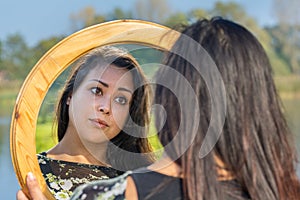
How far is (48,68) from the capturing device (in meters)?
1.23

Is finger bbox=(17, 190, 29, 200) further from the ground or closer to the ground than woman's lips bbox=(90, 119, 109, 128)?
closer to the ground

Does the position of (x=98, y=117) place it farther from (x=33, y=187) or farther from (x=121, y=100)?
(x=33, y=187)

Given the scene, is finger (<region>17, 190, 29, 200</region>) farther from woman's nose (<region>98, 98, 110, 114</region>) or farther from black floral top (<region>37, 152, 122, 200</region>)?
woman's nose (<region>98, 98, 110, 114</region>)

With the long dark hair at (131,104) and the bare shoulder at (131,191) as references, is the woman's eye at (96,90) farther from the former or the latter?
the bare shoulder at (131,191)

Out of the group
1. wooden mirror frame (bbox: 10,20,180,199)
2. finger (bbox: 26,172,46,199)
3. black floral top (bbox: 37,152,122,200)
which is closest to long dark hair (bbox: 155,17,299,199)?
wooden mirror frame (bbox: 10,20,180,199)

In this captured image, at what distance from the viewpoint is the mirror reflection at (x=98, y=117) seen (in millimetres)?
1333

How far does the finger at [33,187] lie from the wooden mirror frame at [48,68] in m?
0.01

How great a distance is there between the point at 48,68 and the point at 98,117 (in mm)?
177

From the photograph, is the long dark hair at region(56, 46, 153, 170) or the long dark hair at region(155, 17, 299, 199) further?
the long dark hair at region(56, 46, 153, 170)

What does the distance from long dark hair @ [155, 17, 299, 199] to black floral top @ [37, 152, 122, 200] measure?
1.75ft

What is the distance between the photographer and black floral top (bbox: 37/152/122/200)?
1.32 meters

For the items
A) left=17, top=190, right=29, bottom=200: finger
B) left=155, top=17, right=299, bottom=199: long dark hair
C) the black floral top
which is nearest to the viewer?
left=155, top=17, right=299, bottom=199: long dark hair

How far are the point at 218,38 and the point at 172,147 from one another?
0.57ft

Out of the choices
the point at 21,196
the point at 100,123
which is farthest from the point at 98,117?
the point at 21,196
